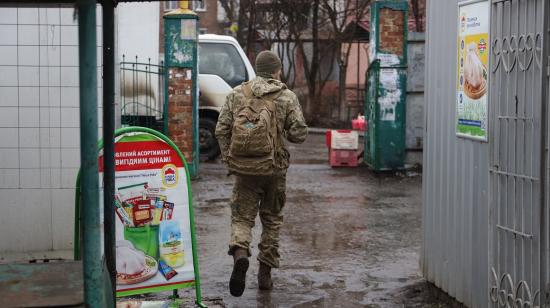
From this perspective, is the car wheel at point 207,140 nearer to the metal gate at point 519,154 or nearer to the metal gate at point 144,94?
the metal gate at point 144,94

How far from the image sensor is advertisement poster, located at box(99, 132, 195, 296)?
602 cm

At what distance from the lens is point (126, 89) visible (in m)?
14.4

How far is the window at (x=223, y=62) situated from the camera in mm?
16578

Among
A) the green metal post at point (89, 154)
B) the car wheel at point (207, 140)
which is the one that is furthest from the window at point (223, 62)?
the green metal post at point (89, 154)

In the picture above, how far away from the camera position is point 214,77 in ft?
53.6

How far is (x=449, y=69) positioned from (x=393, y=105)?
25.3 feet

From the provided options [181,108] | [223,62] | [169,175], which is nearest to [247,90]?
[169,175]

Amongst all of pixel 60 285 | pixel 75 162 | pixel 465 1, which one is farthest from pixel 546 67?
pixel 75 162

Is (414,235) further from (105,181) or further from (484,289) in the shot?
(105,181)

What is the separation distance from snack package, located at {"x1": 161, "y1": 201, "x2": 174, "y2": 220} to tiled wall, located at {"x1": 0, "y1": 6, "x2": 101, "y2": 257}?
6.43ft

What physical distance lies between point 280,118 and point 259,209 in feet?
2.53

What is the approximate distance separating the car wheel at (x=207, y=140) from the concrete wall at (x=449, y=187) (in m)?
Result: 9.35

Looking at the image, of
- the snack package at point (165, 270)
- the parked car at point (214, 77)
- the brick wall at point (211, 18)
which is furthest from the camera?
the brick wall at point (211, 18)

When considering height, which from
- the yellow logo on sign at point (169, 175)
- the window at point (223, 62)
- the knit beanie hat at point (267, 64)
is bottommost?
the yellow logo on sign at point (169, 175)
